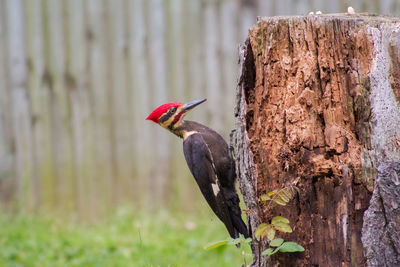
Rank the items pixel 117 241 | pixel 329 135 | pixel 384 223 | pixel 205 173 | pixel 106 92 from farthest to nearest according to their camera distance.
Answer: pixel 106 92
pixel 117 241
pixel 205 173
pixel 329 135
pixel 384 223

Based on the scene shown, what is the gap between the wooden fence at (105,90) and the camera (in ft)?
20.1

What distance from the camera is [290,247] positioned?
8.37 ft

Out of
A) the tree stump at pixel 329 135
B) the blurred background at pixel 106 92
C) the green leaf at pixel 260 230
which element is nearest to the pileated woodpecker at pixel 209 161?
the tree stump at pixel 329 135

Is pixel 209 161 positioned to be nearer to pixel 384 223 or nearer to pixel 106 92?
pixel 384 223

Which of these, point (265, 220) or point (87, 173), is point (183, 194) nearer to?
point (87, 173)

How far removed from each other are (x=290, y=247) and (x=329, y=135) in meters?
0.51

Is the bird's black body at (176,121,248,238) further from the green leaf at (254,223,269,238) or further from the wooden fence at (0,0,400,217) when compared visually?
the wooden fence at (0,0,400,217)

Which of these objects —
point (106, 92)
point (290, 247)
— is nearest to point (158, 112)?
point (290, 247)

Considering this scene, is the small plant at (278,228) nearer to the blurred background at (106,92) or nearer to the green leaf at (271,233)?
the green leaf at (271,233)

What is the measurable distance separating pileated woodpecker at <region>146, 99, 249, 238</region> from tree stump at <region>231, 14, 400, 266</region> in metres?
1.11

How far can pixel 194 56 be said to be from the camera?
243 inches

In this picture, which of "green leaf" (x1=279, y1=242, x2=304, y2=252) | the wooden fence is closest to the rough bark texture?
"green leaf" (x1=279, y1=242, x2=304, y2=252)

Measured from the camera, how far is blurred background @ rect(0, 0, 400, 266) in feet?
20.1

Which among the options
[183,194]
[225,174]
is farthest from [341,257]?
[183,194]
